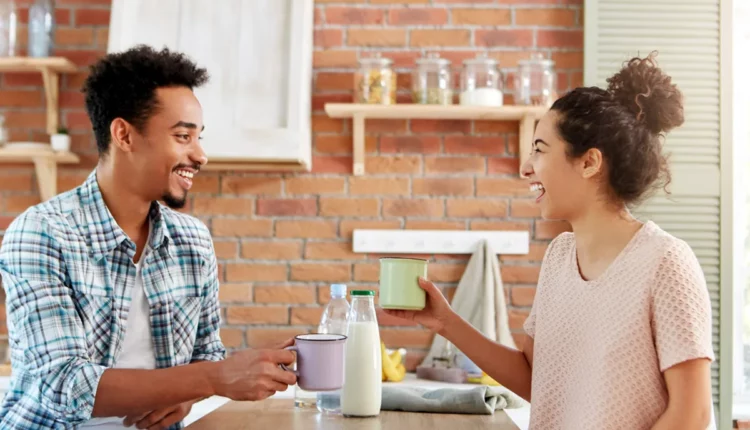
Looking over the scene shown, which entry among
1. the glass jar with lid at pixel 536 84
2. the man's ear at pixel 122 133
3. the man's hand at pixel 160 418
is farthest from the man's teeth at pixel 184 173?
the glass jar with lid at pixel 536 84

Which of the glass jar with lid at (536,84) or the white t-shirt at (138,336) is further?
the glass jar with lid at (536,84)

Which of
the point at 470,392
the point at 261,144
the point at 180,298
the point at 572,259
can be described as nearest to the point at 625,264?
the point at 572,259

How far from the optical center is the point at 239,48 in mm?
2549

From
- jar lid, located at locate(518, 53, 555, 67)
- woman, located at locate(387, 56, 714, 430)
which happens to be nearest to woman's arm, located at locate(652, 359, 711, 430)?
woman, located at locate(387, 56, 714, 430)

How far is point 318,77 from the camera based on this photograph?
279cm

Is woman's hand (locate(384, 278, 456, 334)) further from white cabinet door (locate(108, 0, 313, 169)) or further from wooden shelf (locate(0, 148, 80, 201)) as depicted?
wooden shelf (locate(0, 148, 80, 201))

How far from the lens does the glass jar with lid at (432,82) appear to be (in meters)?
2.62

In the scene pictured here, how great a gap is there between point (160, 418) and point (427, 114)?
1.43 metres

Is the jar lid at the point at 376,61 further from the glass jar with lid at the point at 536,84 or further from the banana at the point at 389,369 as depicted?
the banana at the point at 389,369

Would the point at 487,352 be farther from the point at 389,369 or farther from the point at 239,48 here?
the point at 239,48

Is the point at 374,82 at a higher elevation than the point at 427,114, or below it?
higher

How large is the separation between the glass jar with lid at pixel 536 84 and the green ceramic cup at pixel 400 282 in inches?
51.5

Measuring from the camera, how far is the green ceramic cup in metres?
1.47

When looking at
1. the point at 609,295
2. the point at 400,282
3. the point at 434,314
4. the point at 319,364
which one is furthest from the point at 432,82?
the point at 319,364
